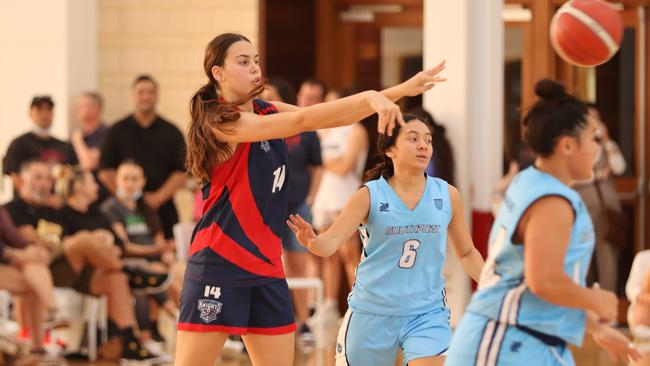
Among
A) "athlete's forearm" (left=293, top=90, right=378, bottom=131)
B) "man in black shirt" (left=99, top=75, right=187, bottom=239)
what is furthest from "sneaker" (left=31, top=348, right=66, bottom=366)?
"athlete's forearm" (left=293, top=90, right=378, bottom=131)

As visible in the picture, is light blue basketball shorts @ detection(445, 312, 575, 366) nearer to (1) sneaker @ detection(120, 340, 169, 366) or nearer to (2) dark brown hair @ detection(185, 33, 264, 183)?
(2) dark brown hair @ detection(185, 33, 264, 183)

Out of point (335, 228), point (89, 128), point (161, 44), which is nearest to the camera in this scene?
point (335, 228)

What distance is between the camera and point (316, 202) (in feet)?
32.3

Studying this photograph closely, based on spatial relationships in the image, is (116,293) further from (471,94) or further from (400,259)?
(400,259)

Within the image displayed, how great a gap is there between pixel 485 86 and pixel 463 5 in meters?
0.58

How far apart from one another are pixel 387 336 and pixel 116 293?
397 cm

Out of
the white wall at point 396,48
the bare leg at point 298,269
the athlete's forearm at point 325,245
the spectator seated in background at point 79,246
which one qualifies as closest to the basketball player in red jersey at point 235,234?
the athlete's forearm at point 325,245

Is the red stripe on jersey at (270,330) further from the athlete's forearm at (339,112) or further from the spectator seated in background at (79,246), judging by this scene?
the spectator seated in background at (79,246)

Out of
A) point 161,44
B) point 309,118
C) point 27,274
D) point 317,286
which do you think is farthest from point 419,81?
point 161,44

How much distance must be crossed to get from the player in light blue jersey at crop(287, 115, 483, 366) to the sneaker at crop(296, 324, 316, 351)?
12.9ft

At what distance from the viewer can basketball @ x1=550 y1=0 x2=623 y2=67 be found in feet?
17.1

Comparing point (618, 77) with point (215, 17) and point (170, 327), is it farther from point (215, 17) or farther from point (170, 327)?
point (170, 327)

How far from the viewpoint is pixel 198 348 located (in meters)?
4.45

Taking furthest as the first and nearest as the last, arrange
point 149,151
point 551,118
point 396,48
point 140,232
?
point 396,48
point 149,151
point 140,232
point 551,118
